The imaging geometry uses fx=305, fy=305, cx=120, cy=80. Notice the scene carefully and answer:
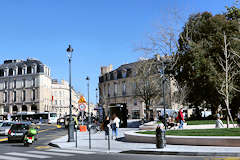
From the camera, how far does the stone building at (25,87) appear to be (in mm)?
90000

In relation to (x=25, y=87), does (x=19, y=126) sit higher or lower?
lower

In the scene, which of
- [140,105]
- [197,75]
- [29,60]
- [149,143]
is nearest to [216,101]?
[197,75]

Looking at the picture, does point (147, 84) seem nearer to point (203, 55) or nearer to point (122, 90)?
point (203, 55)

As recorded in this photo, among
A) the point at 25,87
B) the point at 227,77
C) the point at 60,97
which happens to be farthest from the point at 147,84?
the point at 60,97

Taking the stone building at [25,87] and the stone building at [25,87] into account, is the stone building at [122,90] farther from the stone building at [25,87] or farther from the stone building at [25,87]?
the stone building at [25,87]

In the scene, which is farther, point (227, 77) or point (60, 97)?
point (60, 97)

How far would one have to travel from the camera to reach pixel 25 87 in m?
91.7

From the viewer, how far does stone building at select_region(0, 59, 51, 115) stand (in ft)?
295

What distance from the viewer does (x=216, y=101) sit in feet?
118

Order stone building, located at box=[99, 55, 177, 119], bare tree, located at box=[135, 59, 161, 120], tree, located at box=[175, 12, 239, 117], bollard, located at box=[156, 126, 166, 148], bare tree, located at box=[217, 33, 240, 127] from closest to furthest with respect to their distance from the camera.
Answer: bollard, located at box=[156, 126, 166, 148]
bare tree, located at box=[217, 33, 240, 127]
tree, located at box=[175, 12, 239, 117]
bare tree, located at box=[135, 59, 161, 120]
stone building, located at box=[99, 55, 177, 119]

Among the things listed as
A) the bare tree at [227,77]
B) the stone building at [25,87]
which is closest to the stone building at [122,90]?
the stone building at [25,87]

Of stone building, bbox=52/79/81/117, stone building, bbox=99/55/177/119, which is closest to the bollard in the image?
stone building, bbox=99/55/177/119

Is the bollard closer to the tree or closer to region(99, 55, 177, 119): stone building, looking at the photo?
the tree

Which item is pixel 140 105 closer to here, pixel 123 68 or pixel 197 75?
pixel 123 68
